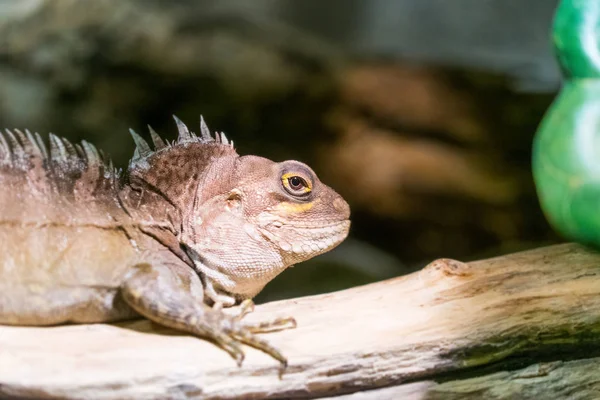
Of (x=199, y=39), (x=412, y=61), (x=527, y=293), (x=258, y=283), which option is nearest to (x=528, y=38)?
(x=412, y=61)

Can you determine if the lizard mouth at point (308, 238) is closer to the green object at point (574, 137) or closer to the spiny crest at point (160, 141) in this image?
the spiny crest at point (160, 141)

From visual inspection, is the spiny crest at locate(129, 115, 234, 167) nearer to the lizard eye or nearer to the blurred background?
the lizard eye

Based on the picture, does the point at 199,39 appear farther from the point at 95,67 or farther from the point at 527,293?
the point at 527,293

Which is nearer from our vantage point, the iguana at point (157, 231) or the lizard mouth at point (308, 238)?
the iguana at point (157, 231)

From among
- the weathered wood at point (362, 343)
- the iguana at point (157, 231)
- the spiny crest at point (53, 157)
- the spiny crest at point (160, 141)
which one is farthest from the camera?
the spiny crest at point (160, 141)

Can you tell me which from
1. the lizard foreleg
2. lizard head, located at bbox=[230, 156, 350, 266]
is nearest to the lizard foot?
the lizard foreleg

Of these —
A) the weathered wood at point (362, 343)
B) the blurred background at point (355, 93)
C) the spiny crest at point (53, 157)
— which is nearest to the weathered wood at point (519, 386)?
the weathered wood at point (362, 343)

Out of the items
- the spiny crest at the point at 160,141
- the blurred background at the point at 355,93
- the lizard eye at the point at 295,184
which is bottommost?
the lizard eye at the point at 295,184
